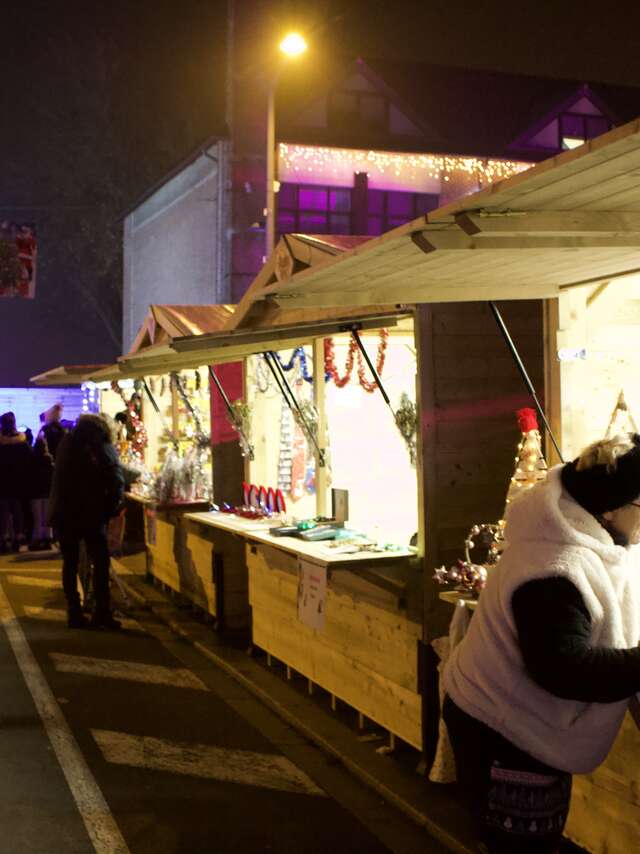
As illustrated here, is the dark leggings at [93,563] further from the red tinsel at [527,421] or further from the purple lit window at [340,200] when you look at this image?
the purple lit window at [340,200]

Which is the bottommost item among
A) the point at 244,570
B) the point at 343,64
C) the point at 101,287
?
the point at 244,570

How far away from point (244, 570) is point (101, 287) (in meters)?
27.8

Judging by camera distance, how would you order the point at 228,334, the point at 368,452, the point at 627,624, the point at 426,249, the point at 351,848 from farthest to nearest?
the point at 368,452
the point at 228,334
the point at 351,848
the point at 426,249
the point at 627,624

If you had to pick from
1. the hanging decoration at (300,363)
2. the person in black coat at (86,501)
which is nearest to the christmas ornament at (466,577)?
the hanging decoration at (300,363)

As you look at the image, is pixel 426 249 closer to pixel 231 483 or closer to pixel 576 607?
Result: pixel 576 607

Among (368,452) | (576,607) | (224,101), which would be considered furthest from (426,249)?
(224,101)

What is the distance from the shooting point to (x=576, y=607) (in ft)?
9.46

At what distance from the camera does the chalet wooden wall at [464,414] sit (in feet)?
20.0

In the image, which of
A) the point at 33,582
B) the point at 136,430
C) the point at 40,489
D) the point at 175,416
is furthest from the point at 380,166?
the point at 33,582

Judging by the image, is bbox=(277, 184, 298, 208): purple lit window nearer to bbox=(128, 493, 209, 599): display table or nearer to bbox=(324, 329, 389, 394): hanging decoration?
bbox=(128, 493, 209, 599): display table

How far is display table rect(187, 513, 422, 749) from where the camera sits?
6.32 m

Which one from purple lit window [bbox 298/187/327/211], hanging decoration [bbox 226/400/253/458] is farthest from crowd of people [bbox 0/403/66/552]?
purple lit window [bbox 298/187/327/211]

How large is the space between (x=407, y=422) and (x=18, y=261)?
2686 cm

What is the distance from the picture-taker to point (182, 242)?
79.8 feet
